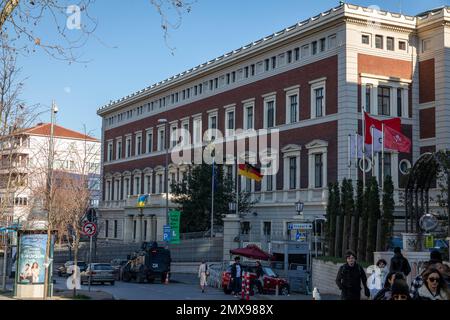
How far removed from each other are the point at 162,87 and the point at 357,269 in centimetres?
5760

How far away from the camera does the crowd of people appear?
7.94 m

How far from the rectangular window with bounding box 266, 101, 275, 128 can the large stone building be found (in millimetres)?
79

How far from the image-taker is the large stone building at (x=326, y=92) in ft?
146

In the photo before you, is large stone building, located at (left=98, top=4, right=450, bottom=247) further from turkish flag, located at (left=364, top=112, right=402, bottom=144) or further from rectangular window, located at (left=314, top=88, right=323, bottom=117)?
turkish flag, located at (left=364, top=112, right=402, bottom=144)

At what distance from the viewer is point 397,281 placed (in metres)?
7.55

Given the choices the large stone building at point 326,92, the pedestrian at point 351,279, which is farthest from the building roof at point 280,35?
the pedestrian at point 351,279

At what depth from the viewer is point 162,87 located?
6894cm

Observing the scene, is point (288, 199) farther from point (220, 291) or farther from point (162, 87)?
point (162, 87)

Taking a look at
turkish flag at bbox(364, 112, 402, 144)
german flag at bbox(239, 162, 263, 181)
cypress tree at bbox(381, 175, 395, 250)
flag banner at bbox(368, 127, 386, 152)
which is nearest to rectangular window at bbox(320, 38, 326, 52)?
german flag at bbox(239, 162, 263, 181)

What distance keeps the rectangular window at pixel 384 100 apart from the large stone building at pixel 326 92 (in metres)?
0.07

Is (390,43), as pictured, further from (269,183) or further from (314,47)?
(269,183)

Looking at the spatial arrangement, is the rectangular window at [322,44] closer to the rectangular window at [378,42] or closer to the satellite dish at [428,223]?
the rectangular window at [378,42]

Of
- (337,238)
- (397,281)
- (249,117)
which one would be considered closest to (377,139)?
(337,238)

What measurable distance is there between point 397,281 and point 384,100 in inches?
1569
